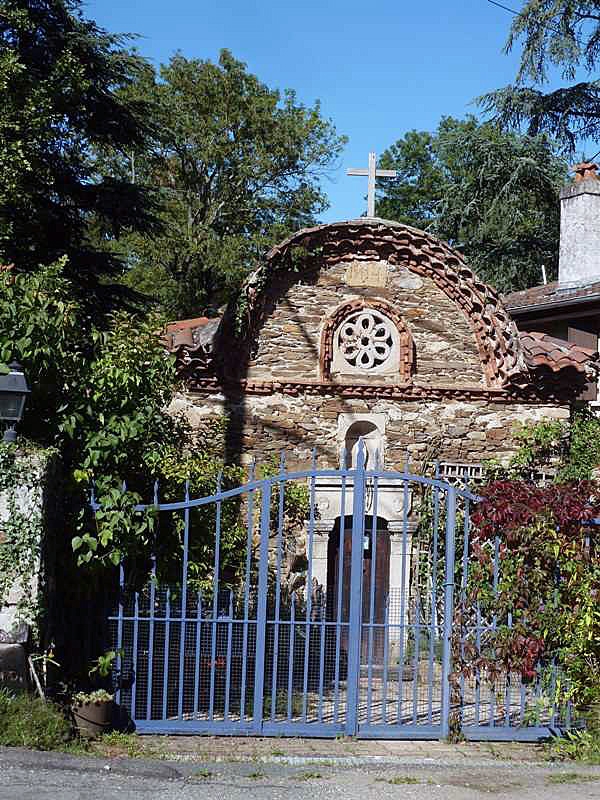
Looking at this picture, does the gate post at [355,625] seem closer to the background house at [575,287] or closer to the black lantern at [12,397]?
the black lantern at [12,397]

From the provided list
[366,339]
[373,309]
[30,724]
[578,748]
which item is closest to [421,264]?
[373,309]

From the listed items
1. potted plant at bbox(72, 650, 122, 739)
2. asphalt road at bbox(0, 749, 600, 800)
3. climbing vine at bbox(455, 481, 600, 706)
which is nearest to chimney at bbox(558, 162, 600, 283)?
climbing vine at bbox(455, 481, 600, 706)

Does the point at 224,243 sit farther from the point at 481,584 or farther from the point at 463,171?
the point at 481,584

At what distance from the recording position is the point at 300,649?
956cm

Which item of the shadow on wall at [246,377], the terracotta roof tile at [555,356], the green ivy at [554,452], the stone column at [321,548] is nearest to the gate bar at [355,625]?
the shadow on wall at [246,377]

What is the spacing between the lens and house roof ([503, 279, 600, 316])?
601 inches

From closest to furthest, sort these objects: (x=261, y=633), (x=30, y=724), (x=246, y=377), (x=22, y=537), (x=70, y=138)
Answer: (x=30, y=724) → (x=22, y=537) → (x=261, y=633) → (x=246, y=377) → (x=70, y=138)

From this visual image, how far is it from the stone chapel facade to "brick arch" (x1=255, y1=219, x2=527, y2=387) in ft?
0.04

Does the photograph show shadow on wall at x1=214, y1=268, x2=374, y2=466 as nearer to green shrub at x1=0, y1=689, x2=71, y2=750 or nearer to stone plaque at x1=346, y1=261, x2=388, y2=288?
stone plaque at x1=346, y1=261, x2=388, y2=288

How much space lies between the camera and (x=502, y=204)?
76.9ft

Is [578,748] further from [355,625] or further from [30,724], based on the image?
[30,724]

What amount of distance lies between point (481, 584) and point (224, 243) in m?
19.4

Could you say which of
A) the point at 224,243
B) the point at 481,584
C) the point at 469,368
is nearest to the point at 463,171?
the point at 224,243

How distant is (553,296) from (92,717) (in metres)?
12.3
